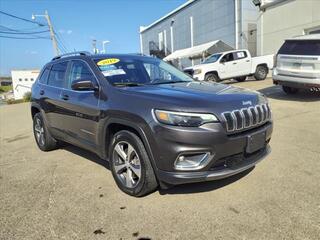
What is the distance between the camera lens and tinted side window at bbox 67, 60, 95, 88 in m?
4.59

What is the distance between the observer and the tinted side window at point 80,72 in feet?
15.0

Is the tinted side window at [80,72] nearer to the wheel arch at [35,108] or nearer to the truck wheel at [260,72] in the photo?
the wheel arch at [35,108]

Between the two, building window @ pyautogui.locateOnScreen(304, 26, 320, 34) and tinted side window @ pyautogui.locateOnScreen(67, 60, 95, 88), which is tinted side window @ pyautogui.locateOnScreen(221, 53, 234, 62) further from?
tinted side window @ pyautogui.locateOnScreen(67, 60, 95, 88)

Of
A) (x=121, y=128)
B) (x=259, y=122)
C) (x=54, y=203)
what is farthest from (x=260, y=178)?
(x=54, y=203)

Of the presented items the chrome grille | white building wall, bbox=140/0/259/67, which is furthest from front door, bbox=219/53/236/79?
the chrome grille

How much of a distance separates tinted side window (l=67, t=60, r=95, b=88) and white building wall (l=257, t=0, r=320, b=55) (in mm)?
17175

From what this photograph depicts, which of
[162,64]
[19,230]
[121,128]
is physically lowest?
[19,230]

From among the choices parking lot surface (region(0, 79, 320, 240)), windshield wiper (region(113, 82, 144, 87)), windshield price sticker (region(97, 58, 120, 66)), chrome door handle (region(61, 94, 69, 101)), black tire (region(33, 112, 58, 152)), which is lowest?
parking lot surface (region(0, 79, 320, 240))

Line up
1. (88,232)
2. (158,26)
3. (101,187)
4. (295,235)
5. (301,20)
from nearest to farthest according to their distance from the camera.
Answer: (295,235) → (88,232) → (101,187) → (301,20) → (158,26)

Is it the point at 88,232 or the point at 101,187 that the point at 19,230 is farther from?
the point at 101,187

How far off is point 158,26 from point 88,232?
44.8 m

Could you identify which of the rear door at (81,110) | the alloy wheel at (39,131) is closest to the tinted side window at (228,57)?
the alloy wheel at (39,131)

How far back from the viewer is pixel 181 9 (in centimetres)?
3716

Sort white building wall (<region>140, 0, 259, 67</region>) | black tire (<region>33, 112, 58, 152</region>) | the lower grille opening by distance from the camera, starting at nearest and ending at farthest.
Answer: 1. the lower grille opening
2. black tire (<region>33, 112, 58, 152</region>)
3. white building wall (<region>140, 0, 259, 67</region>)
